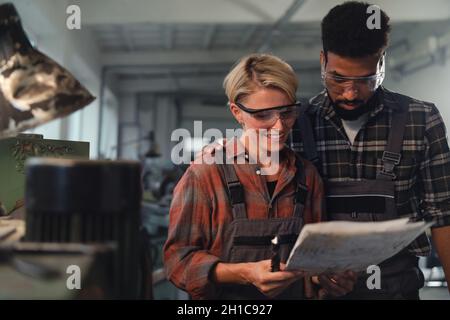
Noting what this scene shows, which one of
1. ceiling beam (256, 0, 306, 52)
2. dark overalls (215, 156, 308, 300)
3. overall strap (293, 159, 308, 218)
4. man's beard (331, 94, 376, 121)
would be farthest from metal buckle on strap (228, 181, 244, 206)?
ceiling beam (256, 0, 306, 52)

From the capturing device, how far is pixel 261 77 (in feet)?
2.60

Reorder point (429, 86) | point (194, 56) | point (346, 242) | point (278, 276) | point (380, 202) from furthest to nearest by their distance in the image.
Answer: point (194, 56)
point (429, 86)
point (380, 202)
point (278, 276)
point (346, 242)

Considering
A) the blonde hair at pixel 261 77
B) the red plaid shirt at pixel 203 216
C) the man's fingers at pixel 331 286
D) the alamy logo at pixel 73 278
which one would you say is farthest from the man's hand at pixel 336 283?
the alamy logo at pixel 73 278

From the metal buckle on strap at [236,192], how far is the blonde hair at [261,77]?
15cm

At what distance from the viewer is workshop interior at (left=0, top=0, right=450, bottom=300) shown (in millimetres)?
500

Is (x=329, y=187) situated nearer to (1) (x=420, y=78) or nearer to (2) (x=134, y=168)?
(1) (x=420, y=78)

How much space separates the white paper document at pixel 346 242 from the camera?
1.96 ft

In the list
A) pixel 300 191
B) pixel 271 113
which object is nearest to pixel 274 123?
pixel 271 113

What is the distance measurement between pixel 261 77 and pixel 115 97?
0.37m

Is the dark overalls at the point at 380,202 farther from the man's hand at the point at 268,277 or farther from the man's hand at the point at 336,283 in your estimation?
the man's hand at the point at 268,277

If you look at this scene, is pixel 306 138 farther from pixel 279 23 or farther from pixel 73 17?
pixel 73 17

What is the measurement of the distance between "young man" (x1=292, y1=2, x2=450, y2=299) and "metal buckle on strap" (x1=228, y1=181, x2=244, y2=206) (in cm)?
15
